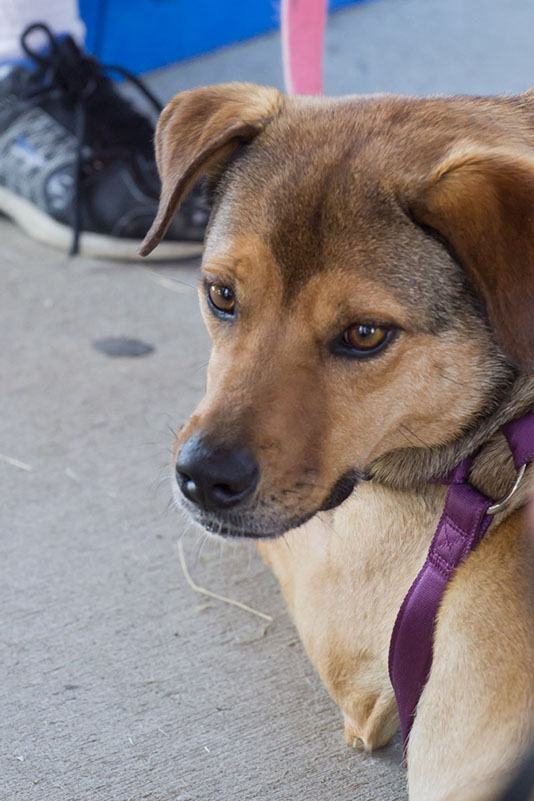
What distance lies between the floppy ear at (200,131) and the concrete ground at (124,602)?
3.32 ft

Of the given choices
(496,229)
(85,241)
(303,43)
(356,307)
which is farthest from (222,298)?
(85,241)

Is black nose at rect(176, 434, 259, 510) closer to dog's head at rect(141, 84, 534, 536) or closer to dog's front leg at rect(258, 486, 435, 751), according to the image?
dog's head at rect(141, 84, 534, 536)

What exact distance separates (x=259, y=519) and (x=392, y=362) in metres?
0.42

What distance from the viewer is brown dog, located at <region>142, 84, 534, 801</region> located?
1860 millimetres

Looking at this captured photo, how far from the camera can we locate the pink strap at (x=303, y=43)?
405 cm

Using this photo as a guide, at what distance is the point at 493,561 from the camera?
1998mm

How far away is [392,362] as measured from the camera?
1.98 metres

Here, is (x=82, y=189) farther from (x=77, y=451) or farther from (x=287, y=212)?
(x=287, y=212)

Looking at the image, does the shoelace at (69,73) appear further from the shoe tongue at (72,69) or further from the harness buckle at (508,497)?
the harness buckle at (508,497)

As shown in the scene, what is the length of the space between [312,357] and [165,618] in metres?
1.10

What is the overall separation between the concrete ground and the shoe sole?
0.27 feet

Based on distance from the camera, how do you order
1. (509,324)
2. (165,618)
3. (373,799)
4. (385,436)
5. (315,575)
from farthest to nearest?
(165,618), (315,575), (373,799), (385,436), (509,324)

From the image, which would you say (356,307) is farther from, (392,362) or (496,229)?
(496,229)

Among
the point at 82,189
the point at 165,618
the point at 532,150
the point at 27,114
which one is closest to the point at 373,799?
the point at 165,618
